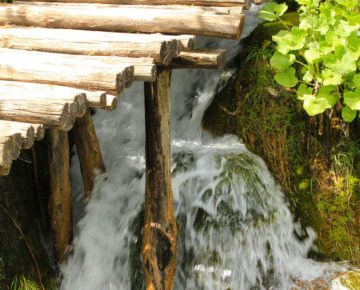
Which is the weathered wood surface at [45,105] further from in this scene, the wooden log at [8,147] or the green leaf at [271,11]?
the green leaf at [271,11]

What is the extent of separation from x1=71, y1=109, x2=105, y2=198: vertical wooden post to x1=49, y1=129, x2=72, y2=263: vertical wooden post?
0.38 meters

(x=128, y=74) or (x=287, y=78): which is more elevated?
(x=128, y=74)

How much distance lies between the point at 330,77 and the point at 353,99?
26 centimetres

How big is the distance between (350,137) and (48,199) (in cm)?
288

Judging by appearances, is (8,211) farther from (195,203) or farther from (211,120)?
(211,120)

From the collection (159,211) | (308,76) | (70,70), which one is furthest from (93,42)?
(308,76)

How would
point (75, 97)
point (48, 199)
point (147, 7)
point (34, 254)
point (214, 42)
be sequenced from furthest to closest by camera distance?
point (214, 42), point (48, 199), point (34, 254), point (147, 7), point (75, 97)

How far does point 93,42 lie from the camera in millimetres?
3725

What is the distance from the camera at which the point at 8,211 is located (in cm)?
459

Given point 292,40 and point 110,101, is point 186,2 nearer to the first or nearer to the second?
point 292,40

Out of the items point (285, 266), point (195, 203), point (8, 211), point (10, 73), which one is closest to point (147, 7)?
point (10, 73)

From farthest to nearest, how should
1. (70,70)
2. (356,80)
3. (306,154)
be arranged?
(306,154) < (356,80) < (70,70)

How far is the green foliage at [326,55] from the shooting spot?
4188 mm

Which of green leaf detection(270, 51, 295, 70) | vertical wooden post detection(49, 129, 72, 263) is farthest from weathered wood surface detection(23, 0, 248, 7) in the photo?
vertical wooden post detection(49, 129, 72, 263)
